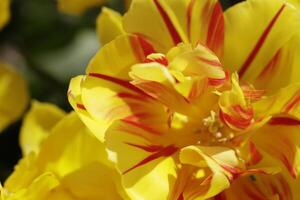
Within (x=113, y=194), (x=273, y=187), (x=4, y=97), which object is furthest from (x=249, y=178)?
(x=4, y=97)

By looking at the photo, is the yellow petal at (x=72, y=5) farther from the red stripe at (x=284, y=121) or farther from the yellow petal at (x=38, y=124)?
the red stripe at (x=284, y=121)

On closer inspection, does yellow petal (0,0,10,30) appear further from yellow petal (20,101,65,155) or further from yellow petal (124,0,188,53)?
yellow petal (124,0,188,53)

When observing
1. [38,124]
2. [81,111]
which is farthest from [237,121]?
[38,124]

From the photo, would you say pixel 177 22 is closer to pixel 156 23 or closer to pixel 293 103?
pixel 156 23

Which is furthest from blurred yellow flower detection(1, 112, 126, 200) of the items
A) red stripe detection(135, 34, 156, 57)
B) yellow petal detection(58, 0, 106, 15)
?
yellow petal detection(58, 0, 106, 15)

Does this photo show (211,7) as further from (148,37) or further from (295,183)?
(295,183)
